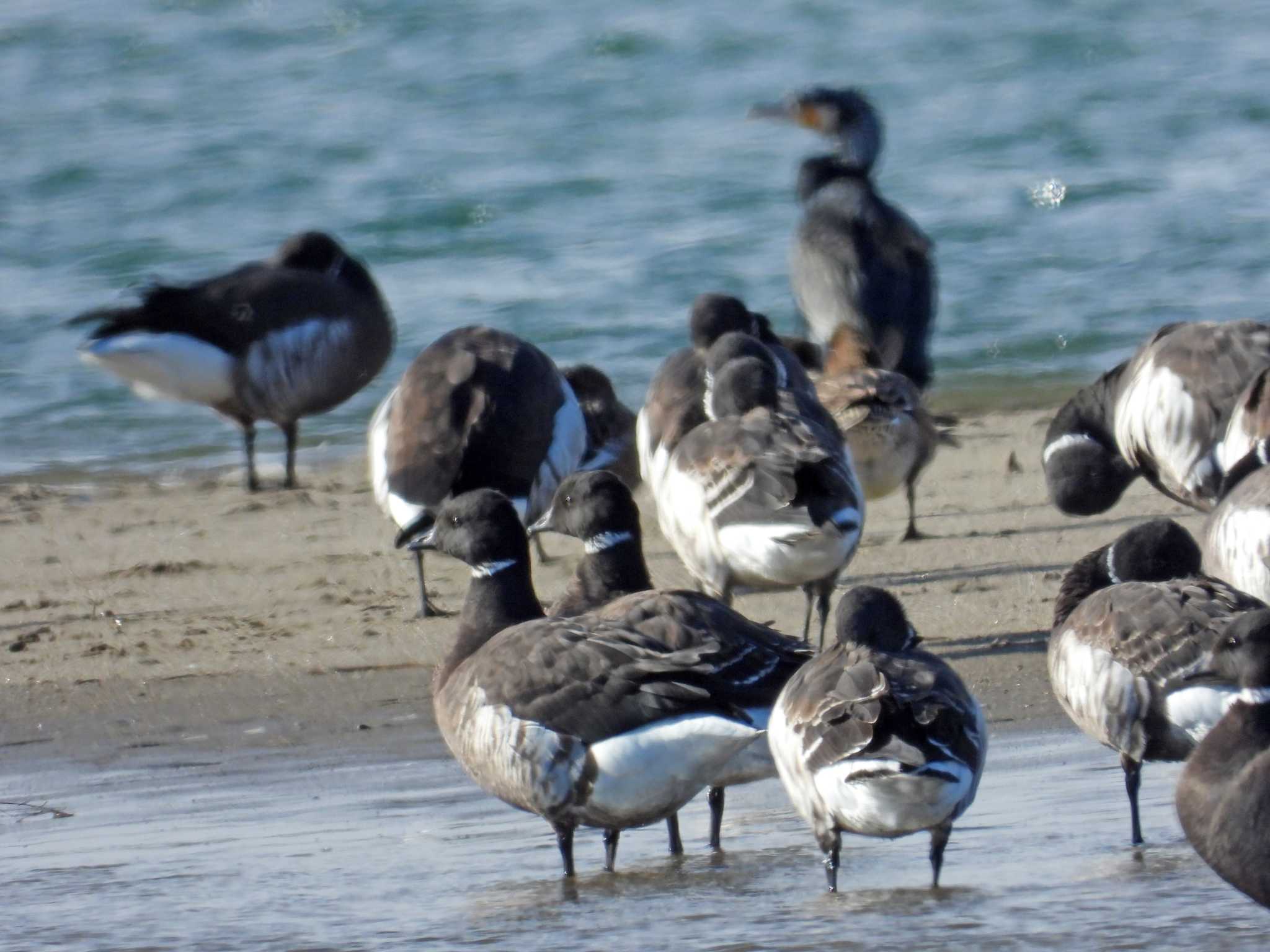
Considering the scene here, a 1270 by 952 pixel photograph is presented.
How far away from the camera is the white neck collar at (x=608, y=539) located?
20.7 ft

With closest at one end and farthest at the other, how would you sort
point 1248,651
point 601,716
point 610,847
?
point 1248,651 < point 601,716 < point 610,847

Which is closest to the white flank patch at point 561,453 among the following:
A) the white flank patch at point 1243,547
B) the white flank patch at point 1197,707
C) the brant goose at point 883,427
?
the brant goose at point 883,427

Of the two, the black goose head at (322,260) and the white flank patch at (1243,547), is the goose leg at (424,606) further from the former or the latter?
the black goose head at (322,260)

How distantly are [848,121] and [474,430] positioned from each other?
534 centimetres

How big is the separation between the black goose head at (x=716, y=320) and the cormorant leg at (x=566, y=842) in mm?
4112

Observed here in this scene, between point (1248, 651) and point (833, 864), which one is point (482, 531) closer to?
point (833, 864)

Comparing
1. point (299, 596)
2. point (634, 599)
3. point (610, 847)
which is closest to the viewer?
point (610, 847)

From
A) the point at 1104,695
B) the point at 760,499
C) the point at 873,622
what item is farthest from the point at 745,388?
the point at 1104,695

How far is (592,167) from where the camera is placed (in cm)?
1919

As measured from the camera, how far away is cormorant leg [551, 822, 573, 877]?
527 cm

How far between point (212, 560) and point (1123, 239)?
941 cm

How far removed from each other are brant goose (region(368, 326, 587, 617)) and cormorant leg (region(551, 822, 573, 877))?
8.27 ft

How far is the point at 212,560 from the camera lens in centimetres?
920

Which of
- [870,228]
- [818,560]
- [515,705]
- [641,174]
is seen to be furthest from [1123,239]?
[515,705]
